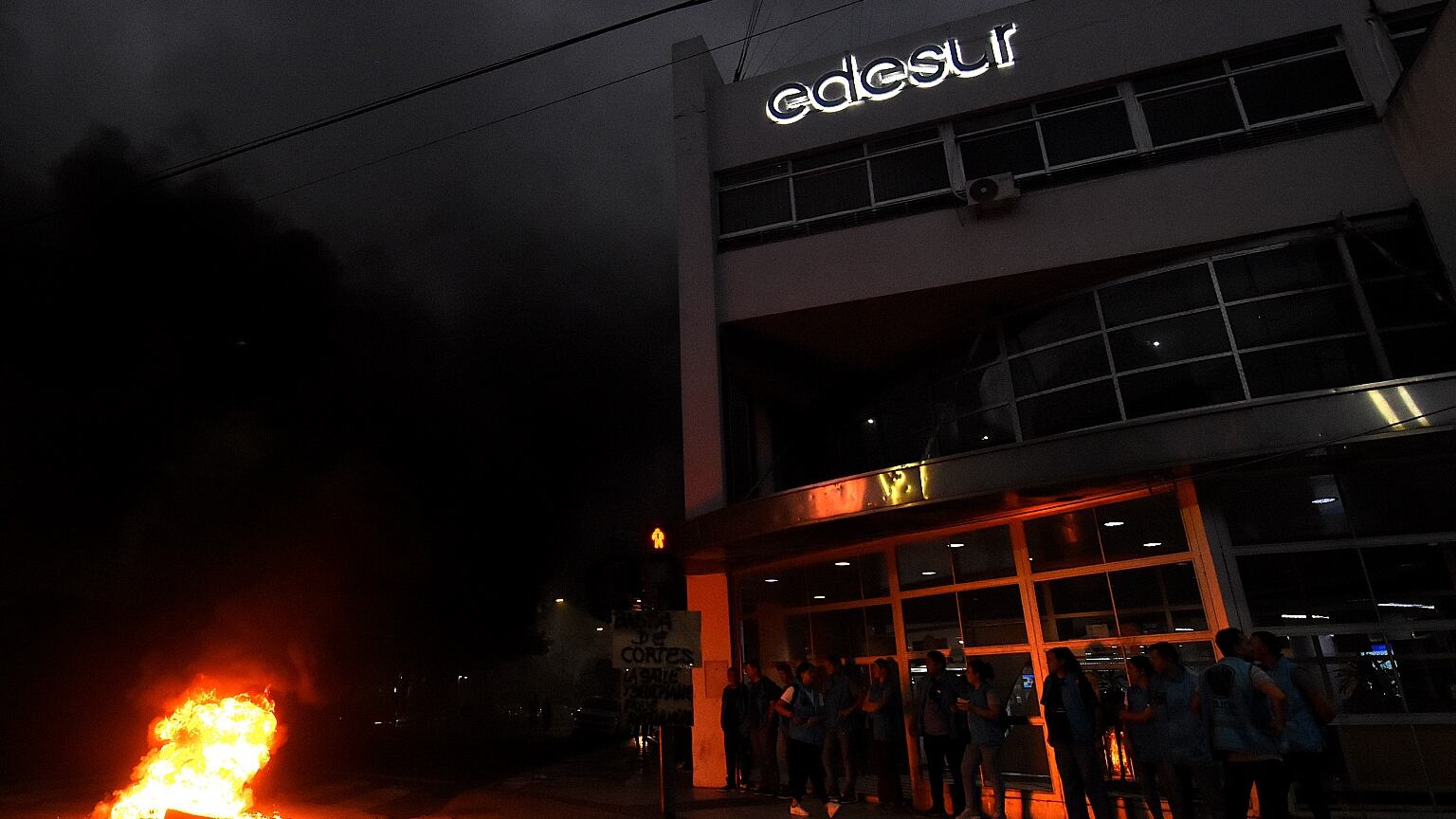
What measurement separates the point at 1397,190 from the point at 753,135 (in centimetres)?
973

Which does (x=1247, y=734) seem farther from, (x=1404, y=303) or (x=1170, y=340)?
(x=1404, y=303)

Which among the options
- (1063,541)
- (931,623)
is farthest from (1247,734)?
(931,623)

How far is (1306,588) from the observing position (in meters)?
8.34

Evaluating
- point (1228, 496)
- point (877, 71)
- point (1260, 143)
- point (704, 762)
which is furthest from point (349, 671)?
point (1260, 143)

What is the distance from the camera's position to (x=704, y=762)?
11.7m

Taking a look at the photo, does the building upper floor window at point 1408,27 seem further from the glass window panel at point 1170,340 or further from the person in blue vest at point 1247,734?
the person in blue vest at point 1247,734

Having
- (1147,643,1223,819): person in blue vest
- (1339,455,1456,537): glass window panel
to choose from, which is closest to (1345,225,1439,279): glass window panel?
(1339,455,1456,537): glass window panel

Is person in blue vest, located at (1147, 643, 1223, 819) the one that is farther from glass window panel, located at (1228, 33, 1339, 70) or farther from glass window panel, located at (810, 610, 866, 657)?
glass window panel, located at (1228, 33, 1339, 70)

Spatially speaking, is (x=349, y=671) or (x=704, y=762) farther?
(x=349, y=671)

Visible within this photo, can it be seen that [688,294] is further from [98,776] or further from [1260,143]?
[98,776]

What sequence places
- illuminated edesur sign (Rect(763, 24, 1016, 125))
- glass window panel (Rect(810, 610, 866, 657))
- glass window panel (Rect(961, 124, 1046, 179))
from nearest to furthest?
glass window panel (Rect(810, 610, 866, 657))
glass window panel (Rect(961, 124, 1046, 179))
illuminated edesur sign (Rect(763, 24, 1016, 125))

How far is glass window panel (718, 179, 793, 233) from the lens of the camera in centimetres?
1398

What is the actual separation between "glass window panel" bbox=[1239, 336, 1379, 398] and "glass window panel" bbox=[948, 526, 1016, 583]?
11.6ft

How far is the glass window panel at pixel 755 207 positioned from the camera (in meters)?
14.0
